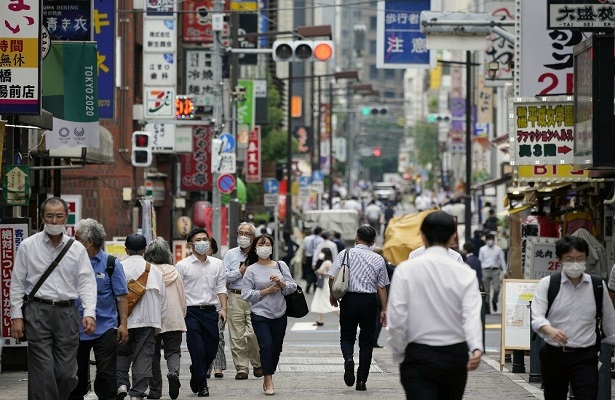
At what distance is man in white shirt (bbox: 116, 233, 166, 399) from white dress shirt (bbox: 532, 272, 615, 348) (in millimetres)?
4743

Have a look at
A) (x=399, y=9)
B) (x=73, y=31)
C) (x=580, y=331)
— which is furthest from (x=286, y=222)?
(x=580, y=331)

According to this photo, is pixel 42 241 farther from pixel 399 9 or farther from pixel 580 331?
pixel 399 9

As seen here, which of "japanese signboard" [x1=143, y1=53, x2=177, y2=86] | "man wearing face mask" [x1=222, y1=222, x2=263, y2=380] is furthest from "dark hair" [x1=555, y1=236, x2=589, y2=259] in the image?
"japanese signboard" [x1=143, y1=53, x2=177, y2=86]

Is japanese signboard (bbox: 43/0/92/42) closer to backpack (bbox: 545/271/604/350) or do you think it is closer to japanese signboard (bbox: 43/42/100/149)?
japanese signboard (bbox: 43/42/100/149)

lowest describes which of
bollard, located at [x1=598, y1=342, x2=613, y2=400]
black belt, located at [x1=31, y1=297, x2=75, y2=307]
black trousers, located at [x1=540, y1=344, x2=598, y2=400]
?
bollard, located at [x1=598, y1=342, x2=613, y2=400]

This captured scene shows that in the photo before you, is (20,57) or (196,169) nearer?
(20,57)

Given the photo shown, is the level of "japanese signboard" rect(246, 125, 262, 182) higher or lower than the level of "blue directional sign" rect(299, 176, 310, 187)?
higher

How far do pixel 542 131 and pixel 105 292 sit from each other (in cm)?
709

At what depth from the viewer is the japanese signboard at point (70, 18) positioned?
19266mm

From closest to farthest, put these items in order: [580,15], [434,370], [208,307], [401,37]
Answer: [434,370], [208,307], [580,15], [401,37]

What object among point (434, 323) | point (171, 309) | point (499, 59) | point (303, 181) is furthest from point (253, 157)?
point (434, 323)

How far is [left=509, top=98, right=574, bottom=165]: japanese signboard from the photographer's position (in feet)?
57.9

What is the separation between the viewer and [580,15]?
16609 millimetres

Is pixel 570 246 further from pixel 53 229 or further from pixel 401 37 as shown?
pixel 401 37
